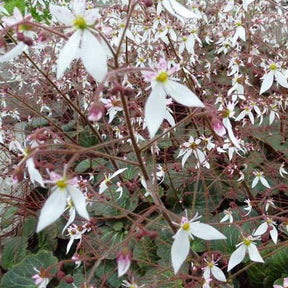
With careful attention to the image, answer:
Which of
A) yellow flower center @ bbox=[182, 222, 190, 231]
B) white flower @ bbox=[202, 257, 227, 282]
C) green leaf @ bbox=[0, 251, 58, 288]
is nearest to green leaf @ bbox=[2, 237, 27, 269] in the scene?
green leaf @ bbox=[0, 251, 58, 288]

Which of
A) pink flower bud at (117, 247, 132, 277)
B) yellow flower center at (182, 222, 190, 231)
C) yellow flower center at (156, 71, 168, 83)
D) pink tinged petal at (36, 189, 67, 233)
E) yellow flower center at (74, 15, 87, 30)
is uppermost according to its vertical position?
yellow flower center at (74, 15, 87, 30)

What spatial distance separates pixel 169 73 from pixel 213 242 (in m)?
0.97

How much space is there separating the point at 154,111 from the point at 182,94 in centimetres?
6

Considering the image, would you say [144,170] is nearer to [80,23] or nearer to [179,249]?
[179,249]

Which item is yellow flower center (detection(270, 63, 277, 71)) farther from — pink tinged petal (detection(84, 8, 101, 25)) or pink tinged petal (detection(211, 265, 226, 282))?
pink tinged petal (detection(84, 8, 101, 25))

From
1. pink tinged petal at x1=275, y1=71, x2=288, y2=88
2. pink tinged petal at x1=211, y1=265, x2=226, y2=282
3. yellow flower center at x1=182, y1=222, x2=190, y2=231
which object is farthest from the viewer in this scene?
pink tinged petal at x1=275, y1=71, x2=288, y2=88

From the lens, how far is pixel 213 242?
58.7 inches

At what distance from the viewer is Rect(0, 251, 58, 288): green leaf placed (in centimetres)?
148

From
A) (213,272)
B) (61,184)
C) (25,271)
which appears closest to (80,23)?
(61,184)

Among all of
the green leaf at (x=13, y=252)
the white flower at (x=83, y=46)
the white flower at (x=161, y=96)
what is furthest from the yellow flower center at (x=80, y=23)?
the green leaf at (x=13, y=252)

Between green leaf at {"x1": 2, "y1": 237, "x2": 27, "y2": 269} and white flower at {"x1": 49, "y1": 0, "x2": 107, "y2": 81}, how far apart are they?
1.18m

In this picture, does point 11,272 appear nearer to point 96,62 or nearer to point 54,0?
point 96,62

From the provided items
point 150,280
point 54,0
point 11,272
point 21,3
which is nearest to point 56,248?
point 11,272

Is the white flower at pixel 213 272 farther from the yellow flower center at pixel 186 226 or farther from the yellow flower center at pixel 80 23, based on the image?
the yellow flower center at pixel 80 23
